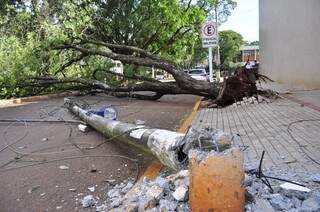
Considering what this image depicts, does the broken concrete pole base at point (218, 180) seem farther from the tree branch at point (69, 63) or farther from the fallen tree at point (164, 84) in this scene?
the tree branch at point (69, 63)

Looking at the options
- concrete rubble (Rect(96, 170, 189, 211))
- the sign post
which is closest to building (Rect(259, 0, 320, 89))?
the sign post

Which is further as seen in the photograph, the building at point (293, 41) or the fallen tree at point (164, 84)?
the building at point (293, 41)

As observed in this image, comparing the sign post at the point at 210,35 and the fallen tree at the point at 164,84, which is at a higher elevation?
the sign post at the point at 210,35

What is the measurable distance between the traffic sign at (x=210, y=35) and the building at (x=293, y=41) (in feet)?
10.9

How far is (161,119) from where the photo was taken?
37.8 ft

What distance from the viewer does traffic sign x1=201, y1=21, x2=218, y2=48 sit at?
50.2 ft

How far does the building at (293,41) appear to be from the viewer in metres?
14.9

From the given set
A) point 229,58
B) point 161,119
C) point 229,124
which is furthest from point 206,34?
point 229,58

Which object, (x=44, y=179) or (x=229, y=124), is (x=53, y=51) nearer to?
(x=229, y=124)

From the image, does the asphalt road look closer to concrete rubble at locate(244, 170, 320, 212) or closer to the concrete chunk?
the concrete chunk

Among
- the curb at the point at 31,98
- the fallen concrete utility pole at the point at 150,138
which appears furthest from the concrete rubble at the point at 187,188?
the curb at the point at 31,98

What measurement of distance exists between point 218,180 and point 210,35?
40.3 feet

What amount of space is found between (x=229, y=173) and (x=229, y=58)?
8628 centimetres

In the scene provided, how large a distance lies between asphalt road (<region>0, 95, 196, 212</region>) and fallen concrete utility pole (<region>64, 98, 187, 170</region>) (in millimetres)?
313
